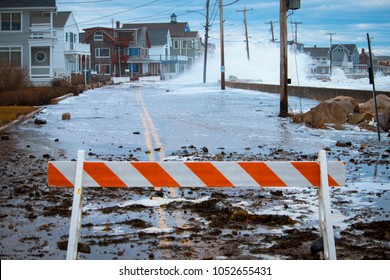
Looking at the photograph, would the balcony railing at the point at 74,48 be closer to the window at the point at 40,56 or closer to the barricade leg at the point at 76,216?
the window at the point at 40,56

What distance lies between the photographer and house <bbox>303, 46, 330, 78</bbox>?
115312 mm

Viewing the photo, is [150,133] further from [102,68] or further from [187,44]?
[187,44]

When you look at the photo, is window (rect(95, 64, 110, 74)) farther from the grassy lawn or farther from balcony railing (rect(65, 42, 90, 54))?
the grassy lawn

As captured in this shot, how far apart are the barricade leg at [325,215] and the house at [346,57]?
3260 inches

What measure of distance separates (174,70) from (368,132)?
10198 centimetres

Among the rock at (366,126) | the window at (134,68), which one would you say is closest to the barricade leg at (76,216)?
the rock at (366,126)

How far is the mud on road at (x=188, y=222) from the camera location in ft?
21.9

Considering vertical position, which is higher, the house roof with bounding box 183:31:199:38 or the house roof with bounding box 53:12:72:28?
the house roof with bounding box 183:31:199:38

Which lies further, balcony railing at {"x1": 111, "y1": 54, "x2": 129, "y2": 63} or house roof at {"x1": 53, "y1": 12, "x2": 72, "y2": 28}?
balcony railing at {"x1": 111, "y1": 54, "x2": 129, "y2": 63}

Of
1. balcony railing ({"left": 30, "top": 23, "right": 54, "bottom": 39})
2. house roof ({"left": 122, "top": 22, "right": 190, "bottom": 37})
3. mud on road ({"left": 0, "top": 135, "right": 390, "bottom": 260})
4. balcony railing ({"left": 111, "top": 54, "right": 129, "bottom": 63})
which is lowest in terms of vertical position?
mud on road ({"left": 0, "top": 135, "right": 390, "bottom": 260})

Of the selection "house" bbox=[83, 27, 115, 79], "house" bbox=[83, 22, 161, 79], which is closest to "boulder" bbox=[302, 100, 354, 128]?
"house" bbox=[83, 22, 161, 79]

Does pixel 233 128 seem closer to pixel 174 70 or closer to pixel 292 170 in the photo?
pixel 292 170

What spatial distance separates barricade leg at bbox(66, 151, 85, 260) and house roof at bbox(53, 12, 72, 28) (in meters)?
64.8

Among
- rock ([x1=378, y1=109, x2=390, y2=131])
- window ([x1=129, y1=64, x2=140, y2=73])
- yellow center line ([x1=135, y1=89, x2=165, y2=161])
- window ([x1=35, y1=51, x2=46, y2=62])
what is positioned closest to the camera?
yellow center line ([x1=135, y1=89, x2=165, y2=161])
